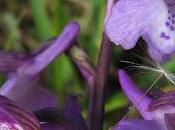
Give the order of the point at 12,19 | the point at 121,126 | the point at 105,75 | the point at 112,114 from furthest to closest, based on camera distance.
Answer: the point at 12,19, the point at 112,114, the point at 105,75, the point at 121,126

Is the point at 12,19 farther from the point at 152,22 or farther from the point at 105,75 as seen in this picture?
the point at 152,22

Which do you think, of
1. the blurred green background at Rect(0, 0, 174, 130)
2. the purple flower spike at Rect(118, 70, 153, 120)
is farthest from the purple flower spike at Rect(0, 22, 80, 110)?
the blurred green background at Rect(0, 0, 174, 130)

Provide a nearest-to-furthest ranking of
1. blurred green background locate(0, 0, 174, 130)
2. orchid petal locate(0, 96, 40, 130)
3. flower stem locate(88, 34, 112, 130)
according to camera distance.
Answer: orchid petal locate(0, 96, 40, 130)
flower stem locate(88, 34, 112, 130)
blurred green background locate(0, 0, 174, 130)

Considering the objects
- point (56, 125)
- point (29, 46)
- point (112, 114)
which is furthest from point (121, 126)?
point (29, 46)

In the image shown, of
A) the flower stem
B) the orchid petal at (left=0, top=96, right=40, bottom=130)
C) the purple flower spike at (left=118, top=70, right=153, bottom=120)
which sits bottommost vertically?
the flower stem

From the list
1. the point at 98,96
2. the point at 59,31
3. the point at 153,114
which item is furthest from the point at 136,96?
the point at 59,31

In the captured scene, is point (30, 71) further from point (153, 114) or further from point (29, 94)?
point (153, 114)

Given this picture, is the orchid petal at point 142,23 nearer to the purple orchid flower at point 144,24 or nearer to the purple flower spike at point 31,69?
the purple orchid flower at point 144,24

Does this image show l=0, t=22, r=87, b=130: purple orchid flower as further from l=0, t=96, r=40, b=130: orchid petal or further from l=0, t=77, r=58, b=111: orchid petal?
l=0, t=96, r=40, b=130: orchid petal
